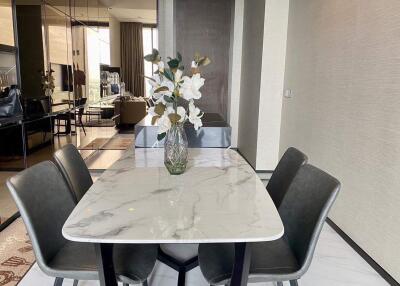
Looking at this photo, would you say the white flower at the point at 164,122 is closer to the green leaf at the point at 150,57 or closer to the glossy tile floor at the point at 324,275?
the green leaf at the point at 150,57

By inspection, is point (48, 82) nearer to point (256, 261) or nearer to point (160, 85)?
point (160, 85)

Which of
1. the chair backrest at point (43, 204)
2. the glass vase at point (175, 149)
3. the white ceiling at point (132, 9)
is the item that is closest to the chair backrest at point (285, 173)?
the glass vase at point (175, 149)

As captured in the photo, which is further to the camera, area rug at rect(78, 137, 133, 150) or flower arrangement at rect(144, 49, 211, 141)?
area rug at rect(78, 137, 133, 150)

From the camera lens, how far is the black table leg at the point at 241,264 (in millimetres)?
1105

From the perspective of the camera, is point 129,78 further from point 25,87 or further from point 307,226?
point 307,226

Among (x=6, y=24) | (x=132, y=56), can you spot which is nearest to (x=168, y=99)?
(x=6, y=24)

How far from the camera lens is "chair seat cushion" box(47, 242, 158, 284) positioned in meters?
1.27

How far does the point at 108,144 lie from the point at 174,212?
201 inches

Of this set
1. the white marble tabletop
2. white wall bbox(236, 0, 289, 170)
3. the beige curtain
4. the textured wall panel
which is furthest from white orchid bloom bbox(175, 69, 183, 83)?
the beige curtain

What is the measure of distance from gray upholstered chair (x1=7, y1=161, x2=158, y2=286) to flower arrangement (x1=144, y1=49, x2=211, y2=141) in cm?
54

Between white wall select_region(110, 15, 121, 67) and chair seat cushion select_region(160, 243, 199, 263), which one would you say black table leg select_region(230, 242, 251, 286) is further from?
white wall select_region(110, 15, 121, 67)

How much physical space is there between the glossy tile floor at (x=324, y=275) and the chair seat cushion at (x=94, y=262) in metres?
0.58

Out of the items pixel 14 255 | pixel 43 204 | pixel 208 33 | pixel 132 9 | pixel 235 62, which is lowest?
pixel 14 255

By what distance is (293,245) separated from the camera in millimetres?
1431
